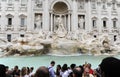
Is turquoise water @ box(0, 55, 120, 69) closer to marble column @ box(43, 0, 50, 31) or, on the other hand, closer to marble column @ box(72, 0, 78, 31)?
marble column @ box(43, 0, 50, 31)

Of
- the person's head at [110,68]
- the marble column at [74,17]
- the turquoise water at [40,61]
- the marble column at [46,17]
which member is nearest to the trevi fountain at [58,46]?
the turquoise water at [40,61]

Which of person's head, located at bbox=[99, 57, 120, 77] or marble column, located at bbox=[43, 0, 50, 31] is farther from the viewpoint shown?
marble column, located at bbox=[43, 0, 50, 31]

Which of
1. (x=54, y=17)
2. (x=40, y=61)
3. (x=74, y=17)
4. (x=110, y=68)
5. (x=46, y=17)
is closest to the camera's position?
(x=110, y=68)

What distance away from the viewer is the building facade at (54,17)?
37.8 meters

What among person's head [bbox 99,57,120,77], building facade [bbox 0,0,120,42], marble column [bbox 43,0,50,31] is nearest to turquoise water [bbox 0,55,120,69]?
person's head [bbox 99,57,120,77]

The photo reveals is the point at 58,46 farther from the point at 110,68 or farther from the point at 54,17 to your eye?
the point at 110,68

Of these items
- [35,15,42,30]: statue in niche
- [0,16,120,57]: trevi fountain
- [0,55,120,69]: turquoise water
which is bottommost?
[0,55,120,69]: turquoise water

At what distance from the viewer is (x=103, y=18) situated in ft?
134

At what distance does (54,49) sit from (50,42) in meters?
0.85

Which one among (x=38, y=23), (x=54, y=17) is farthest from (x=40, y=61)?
(x=54, y=17)

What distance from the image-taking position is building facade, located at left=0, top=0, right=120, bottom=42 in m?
37.8

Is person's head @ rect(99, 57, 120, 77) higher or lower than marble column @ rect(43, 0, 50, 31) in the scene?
lower

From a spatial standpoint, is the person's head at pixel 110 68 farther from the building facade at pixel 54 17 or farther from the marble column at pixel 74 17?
the marble column at pixel 74 17

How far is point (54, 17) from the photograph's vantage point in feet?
129
